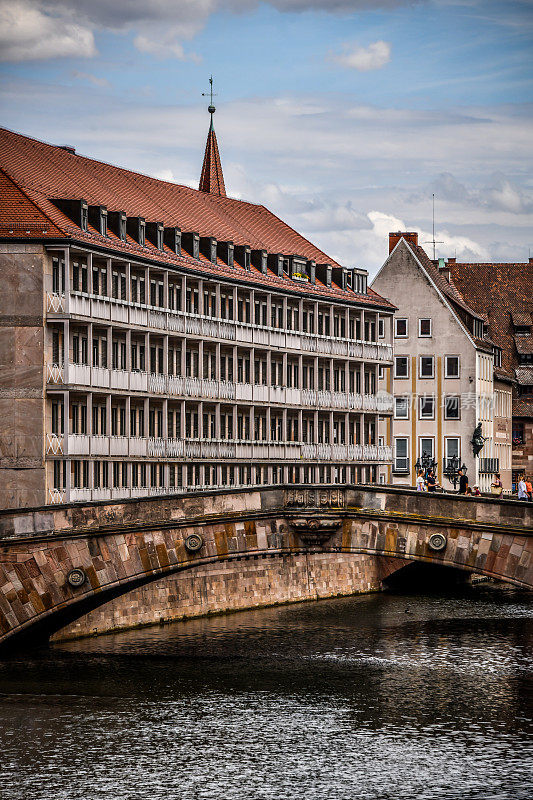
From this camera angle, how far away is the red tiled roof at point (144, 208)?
72812 millimetres

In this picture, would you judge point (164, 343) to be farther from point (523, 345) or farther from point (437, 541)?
point (523, 345)

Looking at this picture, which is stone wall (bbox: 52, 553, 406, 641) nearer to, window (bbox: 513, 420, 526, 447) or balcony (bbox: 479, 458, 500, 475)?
balcony (bbox: 479, 458, 500, 475)

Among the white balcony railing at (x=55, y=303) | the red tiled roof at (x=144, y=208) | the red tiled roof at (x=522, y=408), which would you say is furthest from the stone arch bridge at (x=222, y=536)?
the red tiled roof at (x=522, y=408)

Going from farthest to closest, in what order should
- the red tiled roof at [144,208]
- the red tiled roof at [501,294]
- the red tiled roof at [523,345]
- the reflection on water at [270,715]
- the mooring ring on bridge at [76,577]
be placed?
the red tiled roof at [501,294]
the red tiled roof at [523,345]
the red tiled roof at [144,208]
the mooring ring on bridge at [76,577]
the reflection on water at [270,715]

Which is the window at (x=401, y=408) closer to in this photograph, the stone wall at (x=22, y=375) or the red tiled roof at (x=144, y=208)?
the red tiled roof at (x=144, y=208)

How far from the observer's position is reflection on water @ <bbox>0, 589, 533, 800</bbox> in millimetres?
40781

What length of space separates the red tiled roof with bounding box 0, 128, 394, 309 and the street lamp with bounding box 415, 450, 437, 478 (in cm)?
1094

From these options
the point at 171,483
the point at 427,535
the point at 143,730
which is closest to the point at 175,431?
the point at 171,483

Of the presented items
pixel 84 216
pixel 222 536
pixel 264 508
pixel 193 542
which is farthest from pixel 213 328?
pixel 193 542

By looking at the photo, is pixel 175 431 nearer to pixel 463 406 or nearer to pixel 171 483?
pixel 171 483

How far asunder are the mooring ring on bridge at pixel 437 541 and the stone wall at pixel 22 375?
21.2 m

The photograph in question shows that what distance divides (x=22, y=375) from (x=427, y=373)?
5163cm

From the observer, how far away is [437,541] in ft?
170

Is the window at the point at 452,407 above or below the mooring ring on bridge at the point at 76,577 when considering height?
above
